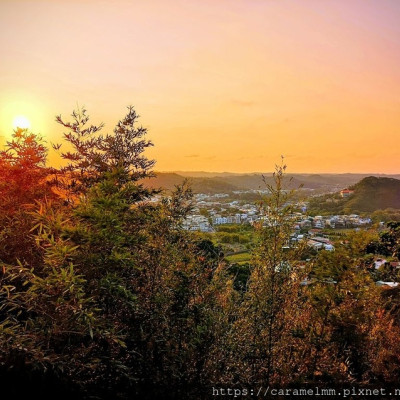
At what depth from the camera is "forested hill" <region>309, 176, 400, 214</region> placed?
71500mm

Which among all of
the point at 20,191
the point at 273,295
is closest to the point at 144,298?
the point at 273,295

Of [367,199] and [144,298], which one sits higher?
[367,199]

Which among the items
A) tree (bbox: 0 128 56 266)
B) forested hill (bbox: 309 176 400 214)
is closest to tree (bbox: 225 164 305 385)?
tree (bbox: 0 128 56 266)

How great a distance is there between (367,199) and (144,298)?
85.3 meters

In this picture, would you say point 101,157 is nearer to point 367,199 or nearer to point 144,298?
point 144,298

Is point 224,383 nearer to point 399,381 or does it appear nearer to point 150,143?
point 399,381

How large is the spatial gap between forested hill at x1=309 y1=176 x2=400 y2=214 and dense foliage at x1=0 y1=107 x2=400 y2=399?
65.2 meters

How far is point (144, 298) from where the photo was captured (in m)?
4.89

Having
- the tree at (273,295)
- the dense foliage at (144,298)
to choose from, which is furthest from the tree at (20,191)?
the tree at (273,295)

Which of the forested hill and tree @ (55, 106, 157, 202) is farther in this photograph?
the forested hill

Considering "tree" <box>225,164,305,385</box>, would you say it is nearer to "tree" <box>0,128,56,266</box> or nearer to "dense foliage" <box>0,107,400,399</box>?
"dense foliage" <box>0,107,400,399</box>

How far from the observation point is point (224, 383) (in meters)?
4.80

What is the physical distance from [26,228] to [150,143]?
362 centimetres

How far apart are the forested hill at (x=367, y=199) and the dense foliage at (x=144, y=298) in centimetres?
6521
